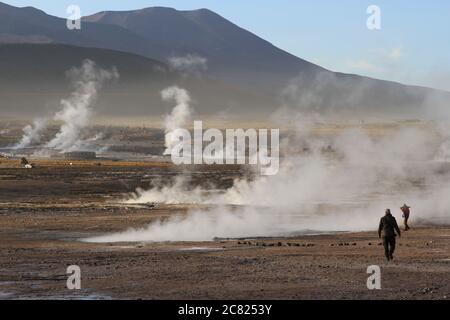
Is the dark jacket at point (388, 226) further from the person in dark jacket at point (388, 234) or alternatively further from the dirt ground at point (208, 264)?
the dirt ground at point (208, 264)

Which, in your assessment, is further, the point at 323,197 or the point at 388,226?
the point at 323,197

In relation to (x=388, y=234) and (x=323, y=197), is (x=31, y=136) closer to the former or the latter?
(x=323, y=197)

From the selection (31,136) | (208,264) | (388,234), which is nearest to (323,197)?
(388,234)

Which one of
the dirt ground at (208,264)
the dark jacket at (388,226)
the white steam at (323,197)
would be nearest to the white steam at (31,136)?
the white steam at (323,197)

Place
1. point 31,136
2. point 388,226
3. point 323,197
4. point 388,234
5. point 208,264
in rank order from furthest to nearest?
point 31,136 < point 323,197 < point 388,226 < point 388,234 < point 208,264

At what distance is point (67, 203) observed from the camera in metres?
46.6

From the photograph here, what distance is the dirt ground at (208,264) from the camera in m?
18.1

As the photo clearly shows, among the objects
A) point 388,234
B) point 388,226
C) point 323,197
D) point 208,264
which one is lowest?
point 208,264

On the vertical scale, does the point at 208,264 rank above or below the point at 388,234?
below

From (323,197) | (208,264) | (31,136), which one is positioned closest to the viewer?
(208,264)

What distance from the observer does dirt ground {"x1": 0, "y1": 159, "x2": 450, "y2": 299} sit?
18.1 m

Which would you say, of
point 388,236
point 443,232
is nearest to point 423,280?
point 388,236

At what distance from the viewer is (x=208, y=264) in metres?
22.5

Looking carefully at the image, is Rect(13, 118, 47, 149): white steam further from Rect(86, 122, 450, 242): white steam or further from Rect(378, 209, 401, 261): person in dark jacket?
Rect(378, 209, 401, 261): person in dark jacket
